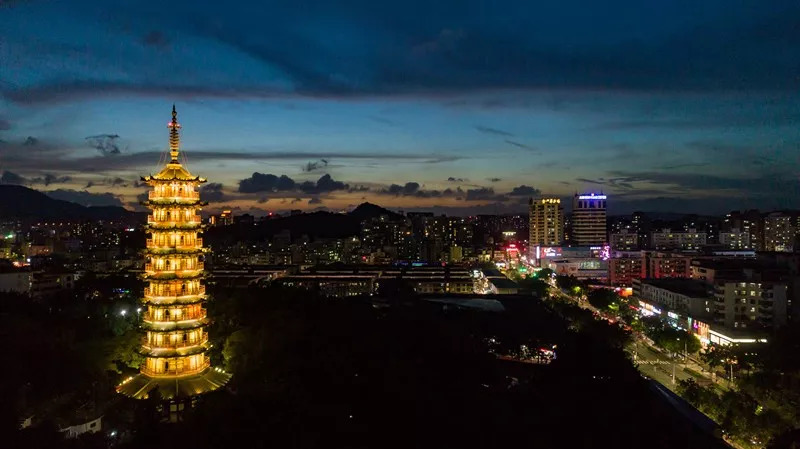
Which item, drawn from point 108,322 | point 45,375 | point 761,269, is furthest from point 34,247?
point 761,269

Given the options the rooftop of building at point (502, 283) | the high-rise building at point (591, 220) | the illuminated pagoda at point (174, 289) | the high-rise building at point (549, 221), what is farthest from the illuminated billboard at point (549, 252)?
the illuminated pagoda at point (174, 289)

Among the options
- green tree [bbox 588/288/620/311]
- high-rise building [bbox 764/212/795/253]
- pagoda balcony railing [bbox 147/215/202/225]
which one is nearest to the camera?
pagoda balcony railing [bbox 147/215/202/225]

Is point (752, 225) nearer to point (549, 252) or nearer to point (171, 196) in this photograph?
point (549, 252)

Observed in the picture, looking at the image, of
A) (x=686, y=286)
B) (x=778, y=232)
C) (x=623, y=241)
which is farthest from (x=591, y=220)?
(x=686, y=286)

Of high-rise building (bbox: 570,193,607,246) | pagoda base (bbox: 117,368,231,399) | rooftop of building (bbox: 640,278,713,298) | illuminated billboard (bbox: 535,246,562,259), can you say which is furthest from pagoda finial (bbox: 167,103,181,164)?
high-rise building (bbox: 570,193,607,246)

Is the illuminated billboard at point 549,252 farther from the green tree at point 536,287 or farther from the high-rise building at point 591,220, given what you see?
the green tree at point 536,287

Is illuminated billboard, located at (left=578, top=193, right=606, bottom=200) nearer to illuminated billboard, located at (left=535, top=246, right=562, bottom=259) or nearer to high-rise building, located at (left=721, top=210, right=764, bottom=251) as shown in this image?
illuminated billboard, located at (left=535, top=246, right=562, bottom=259)
